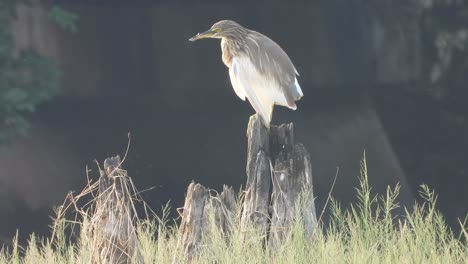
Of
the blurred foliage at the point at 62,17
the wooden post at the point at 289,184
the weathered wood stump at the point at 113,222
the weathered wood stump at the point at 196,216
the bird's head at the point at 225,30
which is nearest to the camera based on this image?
the weathered wood stump at the point at 113,222

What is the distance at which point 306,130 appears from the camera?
14617 mm

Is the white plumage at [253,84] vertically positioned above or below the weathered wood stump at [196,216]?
above

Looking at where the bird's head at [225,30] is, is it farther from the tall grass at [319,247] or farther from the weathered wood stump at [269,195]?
the tall grass at [319,247]

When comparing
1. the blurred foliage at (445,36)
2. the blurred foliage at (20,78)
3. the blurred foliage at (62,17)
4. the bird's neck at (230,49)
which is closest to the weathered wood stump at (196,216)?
the bird's neck at (230,49)

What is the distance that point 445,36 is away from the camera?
12570 millimetres

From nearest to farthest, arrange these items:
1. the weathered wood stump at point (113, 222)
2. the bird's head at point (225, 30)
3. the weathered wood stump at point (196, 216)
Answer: the weathered wood stump at point (113, 222) → the weathered wood stump at point (196, 216) → the bird's head at point (225, 30)

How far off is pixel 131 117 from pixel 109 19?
3.75ft

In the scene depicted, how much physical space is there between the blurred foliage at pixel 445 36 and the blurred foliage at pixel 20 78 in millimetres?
3493

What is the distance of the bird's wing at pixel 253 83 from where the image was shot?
25.8 ft

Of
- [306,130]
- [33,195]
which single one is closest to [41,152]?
[33,195]

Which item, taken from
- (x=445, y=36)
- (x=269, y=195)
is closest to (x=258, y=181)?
(x=269, y=195)

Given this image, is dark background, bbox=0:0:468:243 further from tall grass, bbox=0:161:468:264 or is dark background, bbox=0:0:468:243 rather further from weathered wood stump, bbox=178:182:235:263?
weathered wood stump, bbox=178:182:235:263

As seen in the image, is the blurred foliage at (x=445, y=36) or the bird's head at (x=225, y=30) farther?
the blurred foliage at (x=445, y=36)

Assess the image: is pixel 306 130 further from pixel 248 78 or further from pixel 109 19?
pixel 248 78
